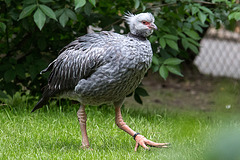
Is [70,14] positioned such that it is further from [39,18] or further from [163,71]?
[163,71]

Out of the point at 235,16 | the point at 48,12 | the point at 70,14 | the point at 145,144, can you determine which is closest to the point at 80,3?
the point at 48,12

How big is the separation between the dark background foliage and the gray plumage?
0.96 metres

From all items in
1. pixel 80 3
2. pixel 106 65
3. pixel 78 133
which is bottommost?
pixel 78 133

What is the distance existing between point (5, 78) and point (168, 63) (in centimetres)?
199

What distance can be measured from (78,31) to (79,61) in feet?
5.39

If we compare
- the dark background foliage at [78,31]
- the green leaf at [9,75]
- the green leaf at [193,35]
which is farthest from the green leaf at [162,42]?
the green leaf at [9,75]

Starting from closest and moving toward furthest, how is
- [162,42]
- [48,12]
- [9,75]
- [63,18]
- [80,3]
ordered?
[80,3] → [48,12] → [63,18] → [162,42] → [9,75]

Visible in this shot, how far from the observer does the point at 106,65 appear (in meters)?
3.31

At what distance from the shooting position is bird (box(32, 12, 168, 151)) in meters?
3.28

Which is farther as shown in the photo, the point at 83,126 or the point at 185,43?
the point at 185,43

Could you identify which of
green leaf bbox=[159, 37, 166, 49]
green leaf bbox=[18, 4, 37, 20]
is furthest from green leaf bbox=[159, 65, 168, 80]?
green leaf bbox=[18, 4, 37, 20]

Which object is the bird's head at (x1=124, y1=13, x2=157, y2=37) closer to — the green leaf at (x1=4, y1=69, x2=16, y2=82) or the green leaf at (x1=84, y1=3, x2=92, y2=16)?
the green leaf at (x1=84, y1=3, x2=92, y2=16)

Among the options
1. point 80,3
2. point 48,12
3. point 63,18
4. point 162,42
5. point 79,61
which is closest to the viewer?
point 80,3

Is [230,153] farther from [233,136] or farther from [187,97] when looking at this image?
[187,97]
